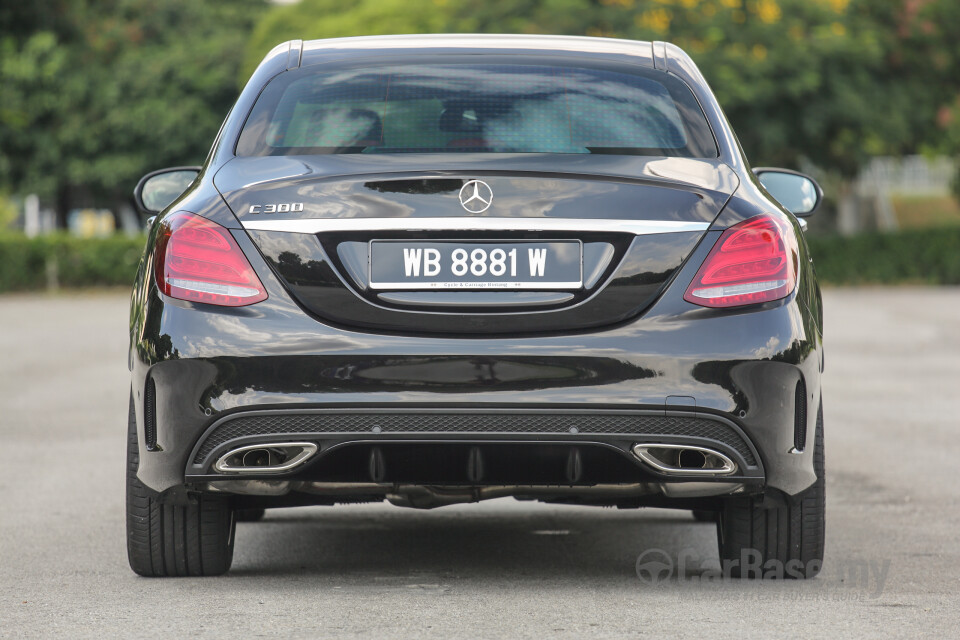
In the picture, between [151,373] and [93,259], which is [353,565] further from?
[93,259]

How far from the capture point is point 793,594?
4820 mm

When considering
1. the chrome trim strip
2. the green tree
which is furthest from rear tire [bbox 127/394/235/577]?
the green tree

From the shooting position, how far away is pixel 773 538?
196 inches

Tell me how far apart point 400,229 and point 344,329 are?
31 cm

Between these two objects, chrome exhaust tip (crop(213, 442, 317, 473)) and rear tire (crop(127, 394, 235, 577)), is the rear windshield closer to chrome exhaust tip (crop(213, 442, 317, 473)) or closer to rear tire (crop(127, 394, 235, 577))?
chrome exhaust tip (crop(213, 442, 317, 473))

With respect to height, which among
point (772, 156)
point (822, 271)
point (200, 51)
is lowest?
point (822, 271)

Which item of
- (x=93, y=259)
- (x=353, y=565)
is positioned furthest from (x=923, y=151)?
(x=353, y=565)

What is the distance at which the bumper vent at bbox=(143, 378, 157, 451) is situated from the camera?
4500mm

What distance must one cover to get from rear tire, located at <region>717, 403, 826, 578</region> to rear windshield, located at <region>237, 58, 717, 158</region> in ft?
3.39

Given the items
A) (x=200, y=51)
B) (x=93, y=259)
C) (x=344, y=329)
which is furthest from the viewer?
(x=200, y=51)

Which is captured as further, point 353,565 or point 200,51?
point 200,51

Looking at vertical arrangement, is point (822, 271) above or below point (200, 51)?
below

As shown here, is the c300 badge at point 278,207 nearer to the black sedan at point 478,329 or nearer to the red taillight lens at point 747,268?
the black sedan at point 478,329

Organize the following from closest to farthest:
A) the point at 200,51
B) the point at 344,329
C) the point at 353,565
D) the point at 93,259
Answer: the point at 344,329 < the point at 353,565 < the point at 93,259 < the point at 200,51
